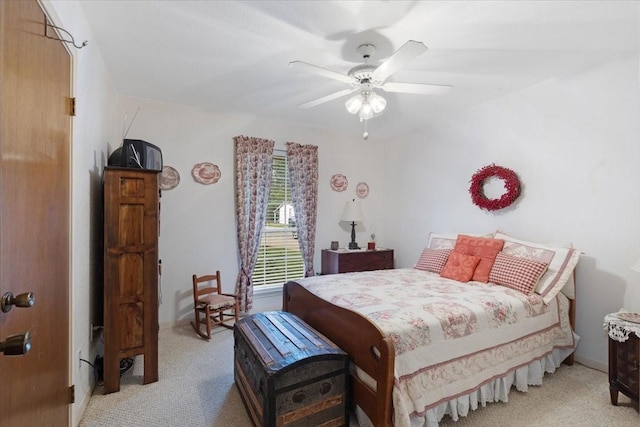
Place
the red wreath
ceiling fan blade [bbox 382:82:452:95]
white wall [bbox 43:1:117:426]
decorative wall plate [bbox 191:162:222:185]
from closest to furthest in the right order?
white wall [bbox 43:1:117:426], ceiling fan blade [bbox 382:82:452:95], the red wreath, decorative wall plate [bbox 191:162:222:185]

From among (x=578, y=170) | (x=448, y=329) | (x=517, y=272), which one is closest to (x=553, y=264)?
(x=517, y=272)

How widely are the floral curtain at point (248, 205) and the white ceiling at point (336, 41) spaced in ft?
2.59

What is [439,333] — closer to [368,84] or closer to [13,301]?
[368,84]

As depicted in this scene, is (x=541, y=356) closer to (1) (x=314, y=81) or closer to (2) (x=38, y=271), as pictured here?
(1) (x=314, y=81)

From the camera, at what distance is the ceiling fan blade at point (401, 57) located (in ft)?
5.54

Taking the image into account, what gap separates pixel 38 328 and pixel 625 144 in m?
3.93

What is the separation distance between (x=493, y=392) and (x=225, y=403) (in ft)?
6.08

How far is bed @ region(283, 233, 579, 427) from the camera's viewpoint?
1.67 m

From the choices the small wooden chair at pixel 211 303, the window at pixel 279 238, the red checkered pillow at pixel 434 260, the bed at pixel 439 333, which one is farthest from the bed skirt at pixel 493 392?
the window at pixel 279 238

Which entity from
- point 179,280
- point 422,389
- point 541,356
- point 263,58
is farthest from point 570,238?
point 179,280

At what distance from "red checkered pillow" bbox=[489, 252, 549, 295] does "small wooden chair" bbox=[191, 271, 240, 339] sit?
2.67 m

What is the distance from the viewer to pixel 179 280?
3.55 metres

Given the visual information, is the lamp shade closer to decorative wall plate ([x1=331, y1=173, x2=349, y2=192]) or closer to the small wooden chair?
decorative wall plate ([x1=331, y1=173, x2=349, y2=192])

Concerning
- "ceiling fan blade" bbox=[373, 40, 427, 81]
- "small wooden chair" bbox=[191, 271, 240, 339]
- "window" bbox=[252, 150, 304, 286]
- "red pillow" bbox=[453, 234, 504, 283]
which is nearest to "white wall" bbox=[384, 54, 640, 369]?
"red pillow" bbox=[453, 234, 504, 283]
